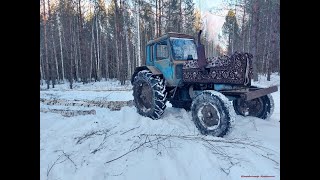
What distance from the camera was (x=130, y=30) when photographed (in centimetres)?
307

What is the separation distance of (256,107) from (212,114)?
35.3 inches

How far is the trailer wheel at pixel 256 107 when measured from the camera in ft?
8.61

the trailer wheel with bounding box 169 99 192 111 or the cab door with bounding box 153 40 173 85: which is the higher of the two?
the cab door with bounding box 153 40 173 85

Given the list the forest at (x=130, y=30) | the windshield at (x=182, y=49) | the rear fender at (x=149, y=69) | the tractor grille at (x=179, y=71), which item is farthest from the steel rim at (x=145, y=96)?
the windshield at (x=182, y=49)

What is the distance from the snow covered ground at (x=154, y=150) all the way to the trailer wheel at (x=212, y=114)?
0.35 ft

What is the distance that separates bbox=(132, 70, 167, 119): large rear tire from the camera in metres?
3.18

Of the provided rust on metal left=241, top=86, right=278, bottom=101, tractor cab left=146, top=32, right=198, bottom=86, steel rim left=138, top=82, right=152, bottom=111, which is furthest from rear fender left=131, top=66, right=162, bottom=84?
rust on metal left=241, top=86, right=278, bottom=101

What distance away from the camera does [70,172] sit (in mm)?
1799

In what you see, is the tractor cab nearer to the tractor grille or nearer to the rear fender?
the tractor grille

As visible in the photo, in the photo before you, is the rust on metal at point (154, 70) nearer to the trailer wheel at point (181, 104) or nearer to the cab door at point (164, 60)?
the cab door at point (164, 60)

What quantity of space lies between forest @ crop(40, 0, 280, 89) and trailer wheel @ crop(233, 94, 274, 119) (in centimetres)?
40

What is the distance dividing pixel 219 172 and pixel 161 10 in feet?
7.16

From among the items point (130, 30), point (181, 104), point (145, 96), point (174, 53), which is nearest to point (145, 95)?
point (145, 96)
